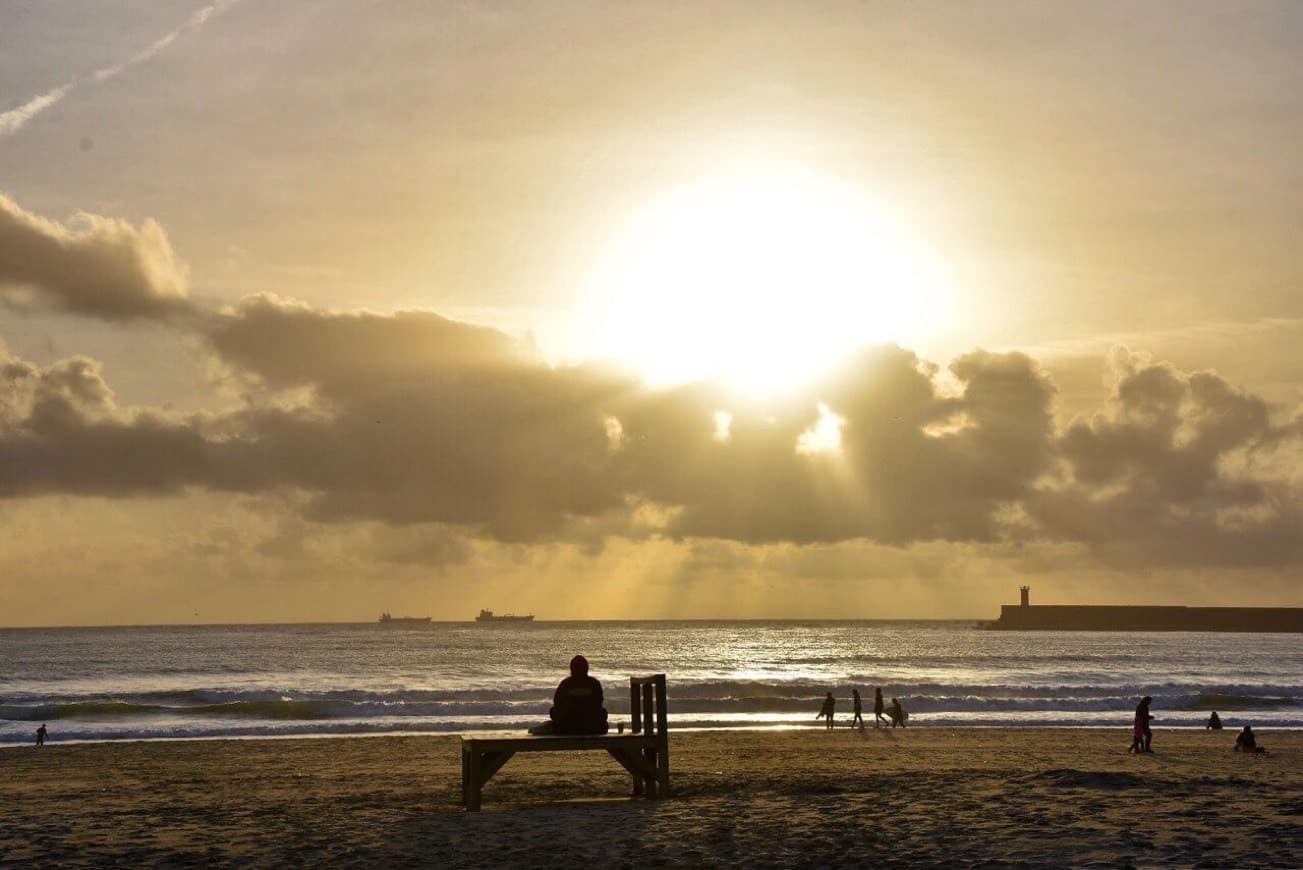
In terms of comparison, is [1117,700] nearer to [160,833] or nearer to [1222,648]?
[160,833]

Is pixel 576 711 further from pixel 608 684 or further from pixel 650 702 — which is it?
pixel 608 684

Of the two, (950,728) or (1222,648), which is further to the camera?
(1222,648)

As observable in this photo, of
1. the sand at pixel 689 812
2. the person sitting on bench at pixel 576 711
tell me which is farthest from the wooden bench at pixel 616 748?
the sand at pixel 689 812

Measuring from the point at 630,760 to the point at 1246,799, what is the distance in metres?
8.52

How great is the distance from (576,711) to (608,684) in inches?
2229

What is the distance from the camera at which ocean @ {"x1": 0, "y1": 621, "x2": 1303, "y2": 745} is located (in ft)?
155

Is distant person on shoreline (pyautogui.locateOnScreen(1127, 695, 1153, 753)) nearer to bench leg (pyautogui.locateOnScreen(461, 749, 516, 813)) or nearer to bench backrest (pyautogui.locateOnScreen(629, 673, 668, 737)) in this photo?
bench backrest (pyautogui.locateOnScreen(629, 673, 668, 737))

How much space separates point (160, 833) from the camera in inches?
625

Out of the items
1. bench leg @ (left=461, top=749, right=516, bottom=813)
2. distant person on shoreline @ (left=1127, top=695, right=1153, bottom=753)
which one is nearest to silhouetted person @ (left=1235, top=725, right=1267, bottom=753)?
distant person on shoreline @ (left=1127, top=695, right=1153, bottom=753)

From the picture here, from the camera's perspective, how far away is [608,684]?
2840 inches

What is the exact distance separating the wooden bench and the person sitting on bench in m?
0.14

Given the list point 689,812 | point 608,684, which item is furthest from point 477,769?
point 608,684

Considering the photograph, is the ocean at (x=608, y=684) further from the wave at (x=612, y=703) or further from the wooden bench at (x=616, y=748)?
the wooden bench at (x=616, y=748)

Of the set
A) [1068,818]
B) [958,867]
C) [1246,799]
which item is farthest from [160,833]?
[1246,799]
